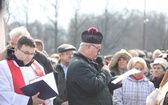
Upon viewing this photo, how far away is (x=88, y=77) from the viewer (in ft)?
13.3

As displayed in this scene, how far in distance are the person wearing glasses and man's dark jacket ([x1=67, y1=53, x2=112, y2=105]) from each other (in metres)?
Result: 0.64

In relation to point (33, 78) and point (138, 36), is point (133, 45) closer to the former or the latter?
point (138, 36)

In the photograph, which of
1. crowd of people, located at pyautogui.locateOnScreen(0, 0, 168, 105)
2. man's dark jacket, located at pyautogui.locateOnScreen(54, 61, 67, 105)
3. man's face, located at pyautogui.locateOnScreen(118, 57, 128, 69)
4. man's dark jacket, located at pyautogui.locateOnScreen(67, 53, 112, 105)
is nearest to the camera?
crowd of people, located at pyautogui.locateOnScreen(0, 0, 168, 105)

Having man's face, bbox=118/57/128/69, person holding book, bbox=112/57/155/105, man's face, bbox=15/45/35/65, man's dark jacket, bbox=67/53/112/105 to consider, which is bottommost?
person holding book, bbox=112/57/155/105

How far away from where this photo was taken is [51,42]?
48.2 m

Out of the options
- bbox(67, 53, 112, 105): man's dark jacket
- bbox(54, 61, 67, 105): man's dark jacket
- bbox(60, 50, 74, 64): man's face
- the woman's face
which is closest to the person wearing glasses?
bbox(67, 53, 112, 105): man's dark jacket

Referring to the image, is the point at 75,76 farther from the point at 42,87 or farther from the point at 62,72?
the point at 62,72

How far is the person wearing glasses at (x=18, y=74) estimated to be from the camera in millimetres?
3408

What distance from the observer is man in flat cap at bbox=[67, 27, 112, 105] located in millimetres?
4055

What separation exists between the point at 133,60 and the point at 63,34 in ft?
137

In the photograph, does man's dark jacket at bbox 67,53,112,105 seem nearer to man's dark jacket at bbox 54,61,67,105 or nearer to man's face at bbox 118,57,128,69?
man's dark jacket at bbox 54,61,67,105

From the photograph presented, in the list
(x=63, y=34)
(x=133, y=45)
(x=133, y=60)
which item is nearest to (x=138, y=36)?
(x=133, y=45)

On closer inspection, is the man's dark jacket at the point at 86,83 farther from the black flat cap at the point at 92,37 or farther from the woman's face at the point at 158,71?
the woman's face at the point at 158,71

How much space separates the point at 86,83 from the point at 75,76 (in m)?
0.17
